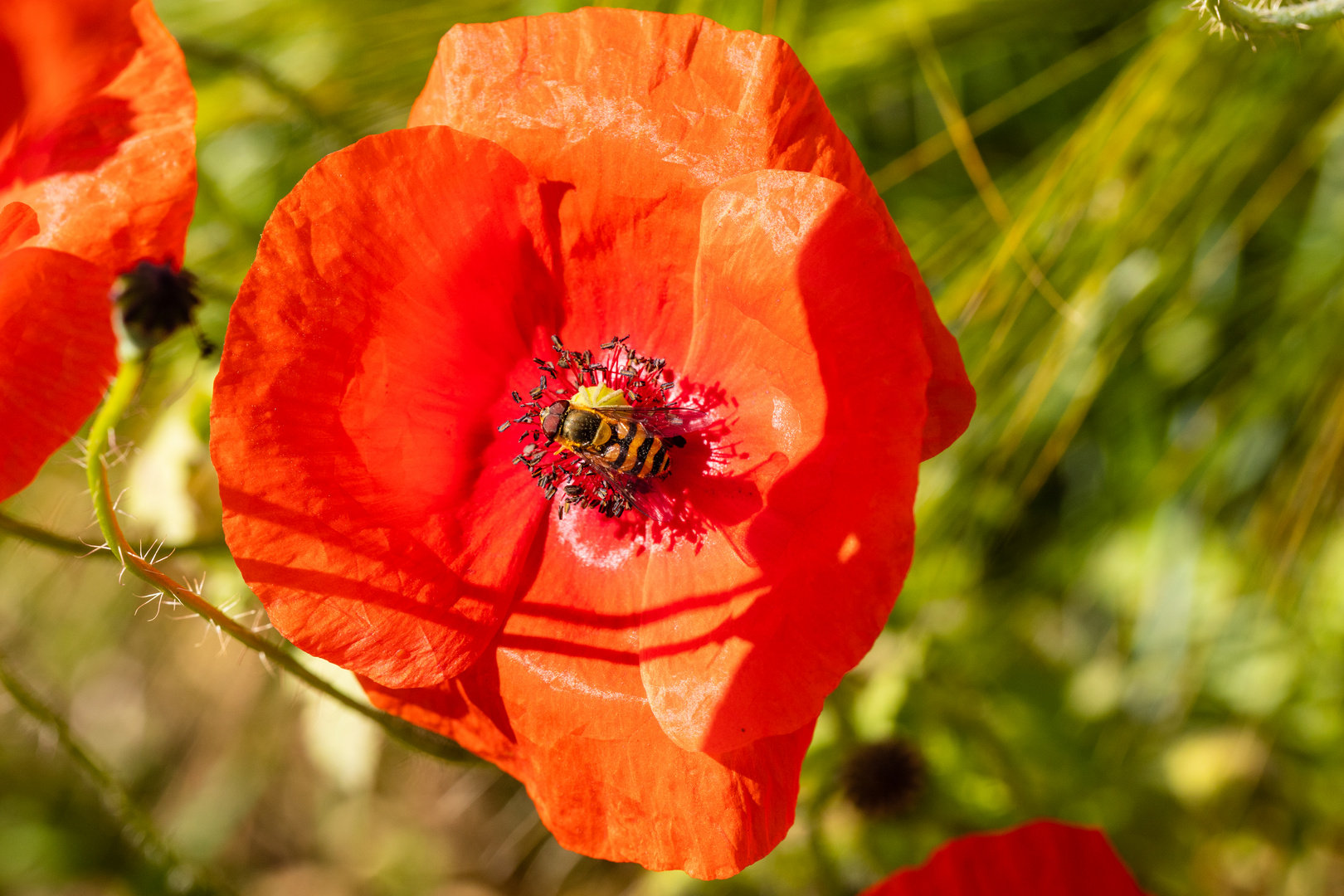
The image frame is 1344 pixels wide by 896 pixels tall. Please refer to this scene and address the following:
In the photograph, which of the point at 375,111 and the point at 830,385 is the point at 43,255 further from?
the point at 375,111

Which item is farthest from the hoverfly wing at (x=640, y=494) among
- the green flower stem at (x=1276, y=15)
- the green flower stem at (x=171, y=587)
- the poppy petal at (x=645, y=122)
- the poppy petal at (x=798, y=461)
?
the green flower stem at (x=1276, y=15)

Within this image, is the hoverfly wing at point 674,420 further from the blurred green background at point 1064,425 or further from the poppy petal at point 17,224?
the poppy petal at point 17,224

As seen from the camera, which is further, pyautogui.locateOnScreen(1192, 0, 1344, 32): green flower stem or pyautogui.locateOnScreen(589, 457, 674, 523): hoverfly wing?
pyautogui.locateOnScreen(589, 457, 674, 523): hoverfly wing

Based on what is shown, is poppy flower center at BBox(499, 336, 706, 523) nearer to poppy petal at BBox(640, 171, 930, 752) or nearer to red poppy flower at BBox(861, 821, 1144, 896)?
poppy petal at BBox(640, 171, 930, 752)

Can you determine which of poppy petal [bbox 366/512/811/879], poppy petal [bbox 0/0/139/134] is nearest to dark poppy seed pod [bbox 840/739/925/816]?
poppy petal [bbox 366/512/811/879]

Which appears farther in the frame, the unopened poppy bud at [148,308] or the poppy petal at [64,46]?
the poppy petal at [64,46]

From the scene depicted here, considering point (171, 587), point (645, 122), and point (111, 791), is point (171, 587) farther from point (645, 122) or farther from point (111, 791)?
point (645, 122)
